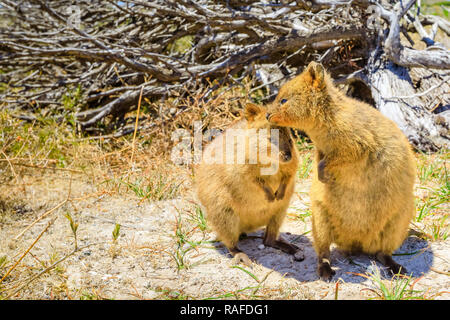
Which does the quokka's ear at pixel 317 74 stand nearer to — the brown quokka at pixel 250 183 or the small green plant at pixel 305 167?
the brown quokka at pixel 250 183

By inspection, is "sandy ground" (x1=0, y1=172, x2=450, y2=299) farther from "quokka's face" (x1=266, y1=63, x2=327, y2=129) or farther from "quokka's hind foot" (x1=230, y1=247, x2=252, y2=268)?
"quokka's face" (x1=266, y1=63, x2=327, y2=129)

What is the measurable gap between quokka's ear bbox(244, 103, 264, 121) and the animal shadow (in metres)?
1.14

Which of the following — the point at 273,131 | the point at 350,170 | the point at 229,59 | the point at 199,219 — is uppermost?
the point at 229,59

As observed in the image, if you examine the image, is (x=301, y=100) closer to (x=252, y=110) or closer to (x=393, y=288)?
(x=252, y=110)

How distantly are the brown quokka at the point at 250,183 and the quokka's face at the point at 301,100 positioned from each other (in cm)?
33

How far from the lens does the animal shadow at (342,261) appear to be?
3.16 m

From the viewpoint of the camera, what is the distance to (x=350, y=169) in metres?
3.02

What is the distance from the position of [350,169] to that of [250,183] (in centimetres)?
84

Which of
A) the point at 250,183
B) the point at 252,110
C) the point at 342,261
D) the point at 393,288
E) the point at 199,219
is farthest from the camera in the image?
the point at 199,219

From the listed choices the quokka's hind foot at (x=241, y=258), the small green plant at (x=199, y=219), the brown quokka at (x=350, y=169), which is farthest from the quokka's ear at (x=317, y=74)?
the small green plant at (x=199, y=219)

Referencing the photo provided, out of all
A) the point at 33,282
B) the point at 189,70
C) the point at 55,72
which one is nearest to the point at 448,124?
the point at 189,70

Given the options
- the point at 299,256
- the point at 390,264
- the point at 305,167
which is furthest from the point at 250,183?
the point at 305,167

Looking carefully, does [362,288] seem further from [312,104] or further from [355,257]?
[312,104]

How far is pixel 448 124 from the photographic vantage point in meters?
5.04
